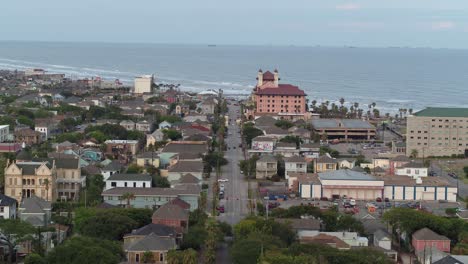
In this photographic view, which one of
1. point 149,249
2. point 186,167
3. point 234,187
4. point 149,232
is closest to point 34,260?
point 149,249

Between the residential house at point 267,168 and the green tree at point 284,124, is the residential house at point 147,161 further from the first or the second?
the green tree at point 284,124

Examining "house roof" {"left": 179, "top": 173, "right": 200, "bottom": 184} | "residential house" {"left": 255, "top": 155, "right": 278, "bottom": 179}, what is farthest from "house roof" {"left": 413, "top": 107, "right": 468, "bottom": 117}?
"house roof" {"left": 179, "top": 173, "right": 200, "bottom": 184}

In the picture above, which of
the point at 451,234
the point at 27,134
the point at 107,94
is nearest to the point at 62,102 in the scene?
the point at 107,94

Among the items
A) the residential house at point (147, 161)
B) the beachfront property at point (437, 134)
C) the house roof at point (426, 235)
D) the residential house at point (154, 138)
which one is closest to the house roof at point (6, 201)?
the residential house at point (147, 161)

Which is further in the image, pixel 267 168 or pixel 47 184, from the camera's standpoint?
pixel 267 168

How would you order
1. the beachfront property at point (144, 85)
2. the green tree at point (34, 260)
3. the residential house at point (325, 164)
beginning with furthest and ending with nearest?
1. the beachfront property at point (144, 85)
2. the residential house at point (325, 164)
3. the green tree at point (34, 260)

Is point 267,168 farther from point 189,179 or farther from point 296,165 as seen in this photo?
point 189,179
